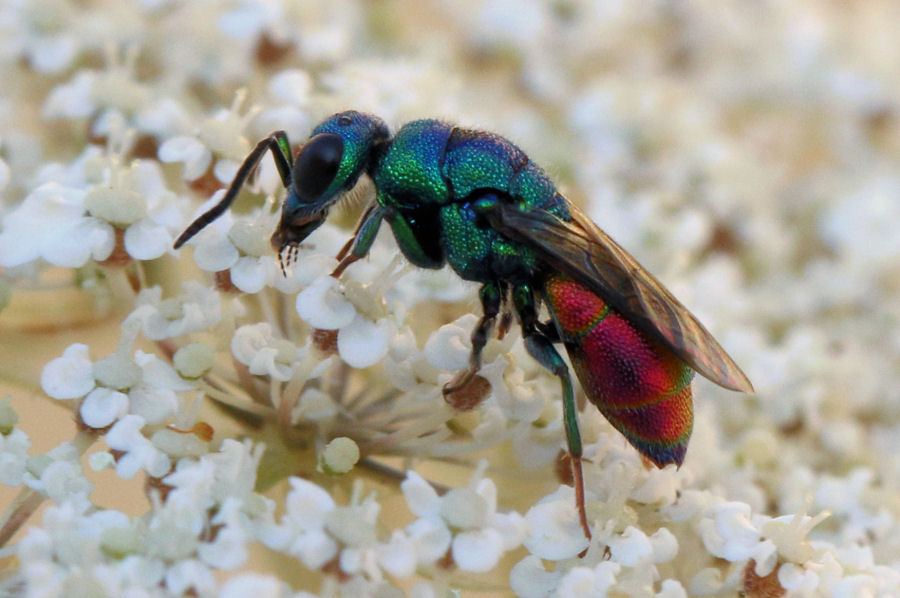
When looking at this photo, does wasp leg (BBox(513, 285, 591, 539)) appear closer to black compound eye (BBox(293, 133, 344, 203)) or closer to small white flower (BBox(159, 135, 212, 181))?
black compound eye (BBox(293, 133, 344, 203))

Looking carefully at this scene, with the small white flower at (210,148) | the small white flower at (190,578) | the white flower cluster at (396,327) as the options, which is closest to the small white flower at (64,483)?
the white flower cluster at (396,327)

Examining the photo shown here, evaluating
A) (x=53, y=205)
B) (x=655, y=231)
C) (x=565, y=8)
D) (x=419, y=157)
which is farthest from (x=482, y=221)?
(x=565, y=8)

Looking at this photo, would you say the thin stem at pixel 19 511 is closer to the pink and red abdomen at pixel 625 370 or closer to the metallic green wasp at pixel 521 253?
the metallic green wasp at pixel 521 253

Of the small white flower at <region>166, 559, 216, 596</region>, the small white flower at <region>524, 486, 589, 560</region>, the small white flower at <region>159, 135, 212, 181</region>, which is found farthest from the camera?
the small white flower at <region>159, 135, 212, 181</region>

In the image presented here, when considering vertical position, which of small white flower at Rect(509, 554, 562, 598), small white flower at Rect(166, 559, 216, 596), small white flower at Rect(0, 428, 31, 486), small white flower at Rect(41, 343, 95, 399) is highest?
small white flower at Rect(509, 554, 562, 598)

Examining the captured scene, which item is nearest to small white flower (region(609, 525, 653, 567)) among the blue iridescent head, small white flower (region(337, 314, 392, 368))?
small white flower (region(337, 314, 392, 368))

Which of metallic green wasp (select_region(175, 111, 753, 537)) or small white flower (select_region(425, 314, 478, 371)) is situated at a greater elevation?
metallic green wasp (select_region(175, 111, 753, 537))

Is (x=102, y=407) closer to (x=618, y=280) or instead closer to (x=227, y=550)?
(x=227, y=550)

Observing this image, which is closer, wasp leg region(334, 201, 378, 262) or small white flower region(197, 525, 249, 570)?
small white flower region(197, 525, 249, 570)
